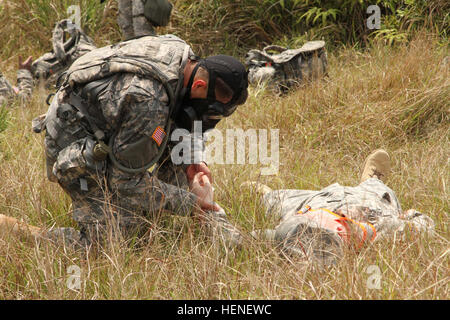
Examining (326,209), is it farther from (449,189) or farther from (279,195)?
(449,189)

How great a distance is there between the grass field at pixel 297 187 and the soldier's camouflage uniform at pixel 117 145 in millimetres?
166

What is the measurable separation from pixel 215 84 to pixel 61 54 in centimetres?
421

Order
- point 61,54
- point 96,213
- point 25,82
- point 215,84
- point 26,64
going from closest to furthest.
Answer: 1. point 215,84
2. point 96,213
3. point 25,82
4. point 26,64
5. point 61,54

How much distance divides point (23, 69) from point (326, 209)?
14.9ft

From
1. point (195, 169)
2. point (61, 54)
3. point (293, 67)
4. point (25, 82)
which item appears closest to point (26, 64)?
point (25, 82)

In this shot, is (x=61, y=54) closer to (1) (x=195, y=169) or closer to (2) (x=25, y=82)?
(2) (x=25, y=82)

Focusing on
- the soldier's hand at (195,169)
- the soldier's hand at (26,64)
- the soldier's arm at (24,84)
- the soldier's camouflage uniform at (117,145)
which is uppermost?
the soldier's camouflage uniform at (117,145)

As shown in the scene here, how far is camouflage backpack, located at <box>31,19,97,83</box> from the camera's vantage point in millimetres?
6191

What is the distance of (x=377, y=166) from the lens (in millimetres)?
3334

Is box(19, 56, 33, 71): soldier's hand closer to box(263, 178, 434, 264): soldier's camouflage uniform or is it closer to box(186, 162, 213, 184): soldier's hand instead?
box(186, 162, 213, 184): soldier's hand

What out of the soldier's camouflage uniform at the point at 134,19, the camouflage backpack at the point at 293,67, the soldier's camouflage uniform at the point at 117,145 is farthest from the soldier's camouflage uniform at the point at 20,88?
the soldier's camouflage uniform at the point at 117,145

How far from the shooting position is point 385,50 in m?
5.34

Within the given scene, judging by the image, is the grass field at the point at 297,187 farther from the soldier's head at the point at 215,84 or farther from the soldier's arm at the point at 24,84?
the soldier's head at the point at 215,84

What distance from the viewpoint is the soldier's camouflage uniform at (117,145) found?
2457mm
